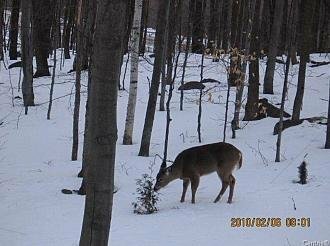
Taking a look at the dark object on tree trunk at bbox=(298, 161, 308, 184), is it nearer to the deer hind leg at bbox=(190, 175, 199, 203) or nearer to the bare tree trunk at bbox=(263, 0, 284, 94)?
the deer hind leg at bbox=(190, 175, 199, 203)

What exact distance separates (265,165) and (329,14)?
24318 millimetres

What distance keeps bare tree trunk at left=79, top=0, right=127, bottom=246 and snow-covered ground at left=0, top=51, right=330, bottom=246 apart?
3419mm

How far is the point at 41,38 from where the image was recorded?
24516 millimetres

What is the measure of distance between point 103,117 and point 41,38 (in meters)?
22.8

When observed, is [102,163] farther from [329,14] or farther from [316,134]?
[329,14]

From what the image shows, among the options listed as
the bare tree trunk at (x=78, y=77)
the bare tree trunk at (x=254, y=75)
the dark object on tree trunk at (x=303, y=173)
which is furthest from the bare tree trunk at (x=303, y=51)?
the bare tree trunk at (x=78, y=77)

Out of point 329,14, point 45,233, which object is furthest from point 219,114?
point 329,14

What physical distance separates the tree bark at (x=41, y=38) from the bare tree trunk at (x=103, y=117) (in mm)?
21776

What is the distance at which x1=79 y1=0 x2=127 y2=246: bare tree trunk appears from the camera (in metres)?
2.86

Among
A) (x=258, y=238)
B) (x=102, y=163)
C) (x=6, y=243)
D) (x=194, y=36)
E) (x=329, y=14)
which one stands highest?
(x=329, y=14)

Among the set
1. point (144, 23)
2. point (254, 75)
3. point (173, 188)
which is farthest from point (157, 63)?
point (144, 23)

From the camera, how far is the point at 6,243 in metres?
6.87

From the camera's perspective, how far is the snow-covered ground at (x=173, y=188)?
6.66 metres
